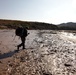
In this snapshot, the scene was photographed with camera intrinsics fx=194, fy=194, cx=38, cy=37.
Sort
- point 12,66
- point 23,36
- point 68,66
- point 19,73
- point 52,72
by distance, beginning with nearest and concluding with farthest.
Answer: point 19,73
point 52,72
point 12,66
point 68,66
point 23,36

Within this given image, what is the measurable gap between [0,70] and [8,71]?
0.48 metres

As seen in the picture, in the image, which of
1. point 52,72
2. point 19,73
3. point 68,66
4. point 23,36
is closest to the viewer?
point 19,73

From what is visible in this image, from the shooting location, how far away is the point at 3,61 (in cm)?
1320

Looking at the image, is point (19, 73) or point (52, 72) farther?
point (52, 72)

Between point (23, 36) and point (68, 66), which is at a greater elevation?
point (23, 36)

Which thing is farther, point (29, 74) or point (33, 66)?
point (33, 66)

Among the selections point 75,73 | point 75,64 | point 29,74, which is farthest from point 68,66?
point 29,74

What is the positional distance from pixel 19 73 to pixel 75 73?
323 centimetres

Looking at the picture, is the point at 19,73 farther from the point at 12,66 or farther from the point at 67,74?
the point at 67,74

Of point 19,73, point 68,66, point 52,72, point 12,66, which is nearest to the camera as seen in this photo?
point 19,73

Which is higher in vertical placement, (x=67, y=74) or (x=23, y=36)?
(x=23, y=36)

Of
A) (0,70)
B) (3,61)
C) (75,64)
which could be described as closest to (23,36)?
(3,61)

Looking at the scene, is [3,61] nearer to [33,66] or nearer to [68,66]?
[33,66]

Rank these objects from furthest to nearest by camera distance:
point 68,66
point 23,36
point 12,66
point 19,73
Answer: point 23,36 < point 68,66 < point 12,66 < point 19,73
